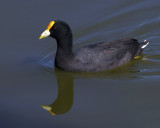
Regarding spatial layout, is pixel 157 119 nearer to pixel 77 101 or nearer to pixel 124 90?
pixel 124 90

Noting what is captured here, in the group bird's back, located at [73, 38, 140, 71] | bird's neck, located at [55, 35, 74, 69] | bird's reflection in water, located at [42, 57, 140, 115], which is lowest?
bird's reflection in water, located at [42, 57, 140, 115]

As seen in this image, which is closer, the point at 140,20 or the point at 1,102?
the point at 1,102

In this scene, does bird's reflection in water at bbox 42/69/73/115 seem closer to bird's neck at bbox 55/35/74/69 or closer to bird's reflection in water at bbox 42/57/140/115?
bird's reflection in water at bbox 42/57/140/115

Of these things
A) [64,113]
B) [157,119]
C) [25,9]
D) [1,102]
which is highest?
[25,9]

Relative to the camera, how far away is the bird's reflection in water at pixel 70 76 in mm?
7887

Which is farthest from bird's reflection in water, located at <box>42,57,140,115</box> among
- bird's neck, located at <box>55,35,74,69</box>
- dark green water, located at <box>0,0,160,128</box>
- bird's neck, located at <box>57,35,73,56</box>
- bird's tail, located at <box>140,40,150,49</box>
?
bird's tail, located at <box>140,40,150,49</box>

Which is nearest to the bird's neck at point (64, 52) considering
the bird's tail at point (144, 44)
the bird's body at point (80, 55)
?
the bird's body at point (80, 55)

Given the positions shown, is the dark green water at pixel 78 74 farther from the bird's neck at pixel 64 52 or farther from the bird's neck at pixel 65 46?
the bird's neck at pixel 65 46

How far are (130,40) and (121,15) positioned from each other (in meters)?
1.87

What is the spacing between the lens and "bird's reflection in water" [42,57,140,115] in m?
7.89

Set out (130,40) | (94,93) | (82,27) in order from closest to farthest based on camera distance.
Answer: (94,93)
(130,40)
(82,27)

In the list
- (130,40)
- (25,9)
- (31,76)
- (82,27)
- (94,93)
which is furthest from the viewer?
(25,9)

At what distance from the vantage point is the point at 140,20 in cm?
1098

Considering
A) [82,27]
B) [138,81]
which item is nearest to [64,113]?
[138,81]
